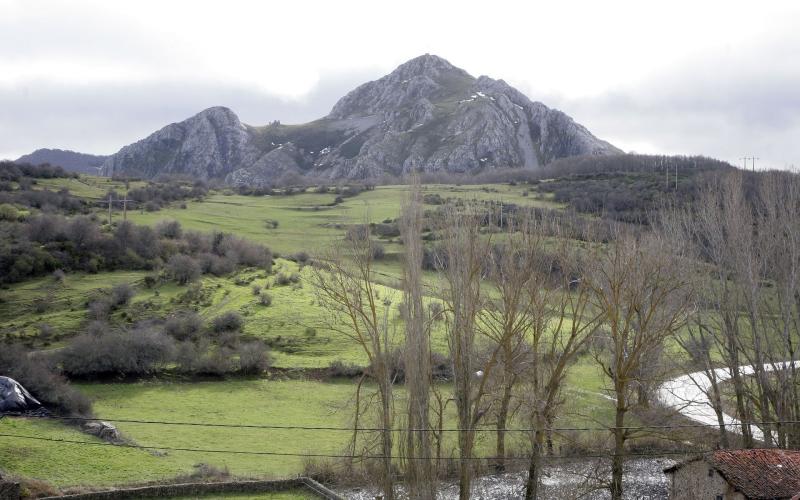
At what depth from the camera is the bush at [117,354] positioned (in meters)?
43.0

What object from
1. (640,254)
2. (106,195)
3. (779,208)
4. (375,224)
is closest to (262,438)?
(640,254)

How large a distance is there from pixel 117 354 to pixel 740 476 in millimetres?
35701

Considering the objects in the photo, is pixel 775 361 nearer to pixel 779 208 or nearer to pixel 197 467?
pixel 779 208

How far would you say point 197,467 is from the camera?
31.2m

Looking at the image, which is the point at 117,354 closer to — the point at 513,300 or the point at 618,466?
the point at 513,300

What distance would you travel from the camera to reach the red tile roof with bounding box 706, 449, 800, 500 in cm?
2456

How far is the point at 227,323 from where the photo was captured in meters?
50.8

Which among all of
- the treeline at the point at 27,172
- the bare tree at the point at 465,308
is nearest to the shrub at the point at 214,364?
the bare tree at the point at 465,308

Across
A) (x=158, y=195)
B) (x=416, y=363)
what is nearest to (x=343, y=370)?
(x=416, y=363)

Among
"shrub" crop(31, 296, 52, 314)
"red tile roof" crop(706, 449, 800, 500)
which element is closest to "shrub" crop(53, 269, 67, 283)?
"shrub" crop(31, 296, 52, 314)

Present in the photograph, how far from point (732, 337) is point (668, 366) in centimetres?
424

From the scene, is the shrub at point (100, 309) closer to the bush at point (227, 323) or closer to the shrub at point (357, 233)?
the bush at point (227, 323)

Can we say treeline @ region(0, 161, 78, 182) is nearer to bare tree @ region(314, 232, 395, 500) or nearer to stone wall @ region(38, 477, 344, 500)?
stone wall @ region(38, 477, 344, 500)

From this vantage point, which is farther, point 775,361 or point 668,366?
point 668,366
